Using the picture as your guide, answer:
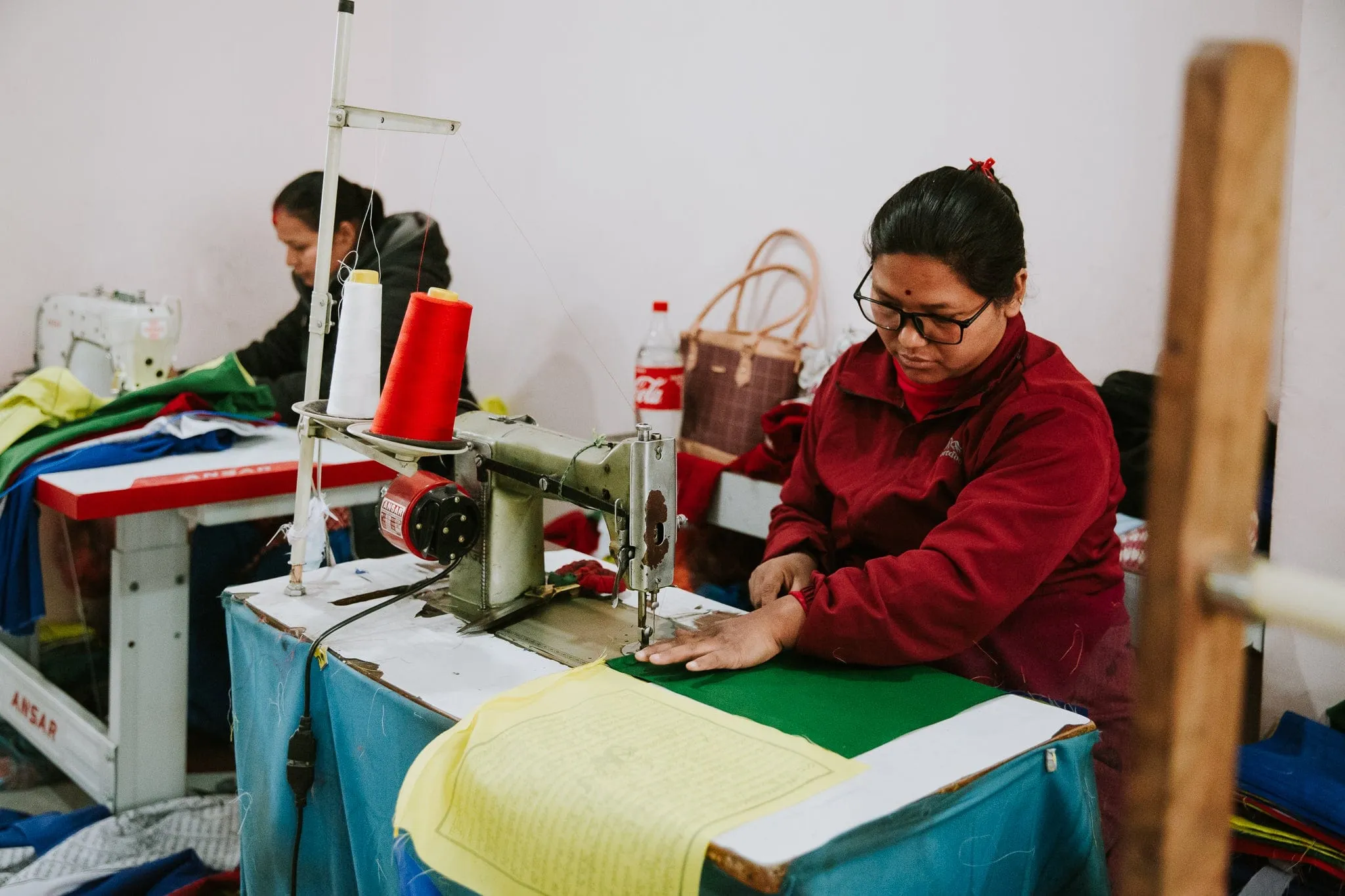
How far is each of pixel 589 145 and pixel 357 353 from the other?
213 centimetres

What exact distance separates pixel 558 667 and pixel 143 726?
50.8 inches

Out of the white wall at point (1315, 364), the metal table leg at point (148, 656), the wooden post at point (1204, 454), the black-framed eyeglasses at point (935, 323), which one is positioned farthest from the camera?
the metal table leg at point (148, 656)

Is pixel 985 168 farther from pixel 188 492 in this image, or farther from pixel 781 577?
pixel 188 492

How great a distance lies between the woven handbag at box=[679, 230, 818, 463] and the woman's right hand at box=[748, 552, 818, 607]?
1054mm

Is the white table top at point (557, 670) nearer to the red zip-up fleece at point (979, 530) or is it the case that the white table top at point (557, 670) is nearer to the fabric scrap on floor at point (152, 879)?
the red zip-up fleece at point (979, 530)

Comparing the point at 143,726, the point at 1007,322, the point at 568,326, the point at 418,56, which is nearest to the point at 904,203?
the point at 1007,322

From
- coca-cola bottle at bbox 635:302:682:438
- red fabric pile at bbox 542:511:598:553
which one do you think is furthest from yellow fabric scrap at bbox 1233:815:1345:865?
red fabric pile at bbox 542:511:598:553

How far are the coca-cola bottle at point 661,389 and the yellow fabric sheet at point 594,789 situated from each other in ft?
5.50

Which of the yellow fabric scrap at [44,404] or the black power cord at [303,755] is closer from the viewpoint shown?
the black power cord at [303,755]

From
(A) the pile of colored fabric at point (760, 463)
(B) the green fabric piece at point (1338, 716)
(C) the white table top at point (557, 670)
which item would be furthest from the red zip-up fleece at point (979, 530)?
(A) the pile of colored fabric at point (760, 463)

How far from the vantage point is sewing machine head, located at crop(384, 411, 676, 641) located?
133 centimetres

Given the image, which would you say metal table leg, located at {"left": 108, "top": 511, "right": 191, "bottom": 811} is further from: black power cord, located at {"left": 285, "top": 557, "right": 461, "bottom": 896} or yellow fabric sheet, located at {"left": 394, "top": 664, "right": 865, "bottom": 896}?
yellow fabric sheet, located at {"left": 394, "top": 664, "right": 865, "bottom": 896}

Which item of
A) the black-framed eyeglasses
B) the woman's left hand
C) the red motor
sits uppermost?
the black-framed eyeglasses

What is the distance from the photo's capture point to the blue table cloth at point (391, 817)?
3.16ft
